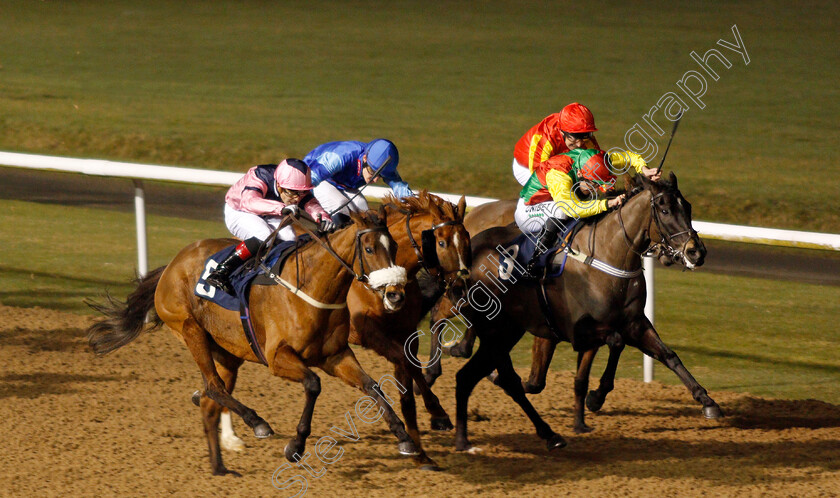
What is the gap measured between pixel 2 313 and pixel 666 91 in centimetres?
1231

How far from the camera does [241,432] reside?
6324 millimetres

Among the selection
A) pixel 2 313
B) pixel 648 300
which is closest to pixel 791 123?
pixel 648 300

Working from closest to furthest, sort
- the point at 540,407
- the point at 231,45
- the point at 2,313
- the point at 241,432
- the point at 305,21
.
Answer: the point at 241,432 < the point at 540,407 < the point at 2,313 < the point at 231,45 < the point at 305,21

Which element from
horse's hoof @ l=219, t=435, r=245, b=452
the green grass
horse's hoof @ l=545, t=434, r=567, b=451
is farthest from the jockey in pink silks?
the green grass

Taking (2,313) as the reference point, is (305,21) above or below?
above

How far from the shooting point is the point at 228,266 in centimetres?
567

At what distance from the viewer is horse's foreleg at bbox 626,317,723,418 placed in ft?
18.1

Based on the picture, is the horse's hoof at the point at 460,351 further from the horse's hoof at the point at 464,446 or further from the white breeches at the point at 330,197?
the white breeches at the point at 330,197

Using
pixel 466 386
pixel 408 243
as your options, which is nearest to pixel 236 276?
pixel 408 243

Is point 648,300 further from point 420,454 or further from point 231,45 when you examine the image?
point 231,45

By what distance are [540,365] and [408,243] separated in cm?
141

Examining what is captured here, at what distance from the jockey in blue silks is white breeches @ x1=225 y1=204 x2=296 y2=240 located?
56 cm

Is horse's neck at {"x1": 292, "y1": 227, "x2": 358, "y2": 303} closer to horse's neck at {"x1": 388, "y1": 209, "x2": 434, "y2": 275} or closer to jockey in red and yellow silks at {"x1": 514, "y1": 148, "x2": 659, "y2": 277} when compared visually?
horse's neck at {"x1": 388, "y1": 209, "x2": 434, "y2": 275}

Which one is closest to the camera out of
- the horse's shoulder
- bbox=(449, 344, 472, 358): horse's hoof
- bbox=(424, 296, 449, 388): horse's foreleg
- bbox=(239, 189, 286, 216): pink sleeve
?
bbox=(239, 189, 286, 216): pink sleeve
